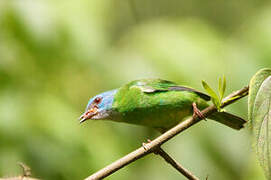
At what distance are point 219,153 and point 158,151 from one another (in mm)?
1174

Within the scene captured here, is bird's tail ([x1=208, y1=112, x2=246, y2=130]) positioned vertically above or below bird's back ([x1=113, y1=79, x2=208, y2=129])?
below

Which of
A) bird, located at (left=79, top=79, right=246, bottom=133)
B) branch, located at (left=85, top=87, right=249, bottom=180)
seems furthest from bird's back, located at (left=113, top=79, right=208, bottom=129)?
branch, located at (left=85, top=87, right=249, bottom=180)

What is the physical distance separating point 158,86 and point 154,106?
263 mm

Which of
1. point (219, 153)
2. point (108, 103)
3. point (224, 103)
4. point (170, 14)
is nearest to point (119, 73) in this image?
point (108, 103)

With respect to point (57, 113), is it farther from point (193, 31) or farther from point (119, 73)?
point (193, 31)

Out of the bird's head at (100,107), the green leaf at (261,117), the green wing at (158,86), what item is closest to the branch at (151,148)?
the green leaf at (261,117)

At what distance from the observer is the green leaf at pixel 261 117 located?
1.71 metres

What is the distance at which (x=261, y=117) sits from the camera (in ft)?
5.74

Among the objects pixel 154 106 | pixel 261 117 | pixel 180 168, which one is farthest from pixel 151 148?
pixel 154 106

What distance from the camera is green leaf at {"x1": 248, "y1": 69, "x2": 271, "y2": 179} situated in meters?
1.71

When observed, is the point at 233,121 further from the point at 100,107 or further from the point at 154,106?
the point at 100,107

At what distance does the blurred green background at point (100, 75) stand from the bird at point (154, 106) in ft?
0.39

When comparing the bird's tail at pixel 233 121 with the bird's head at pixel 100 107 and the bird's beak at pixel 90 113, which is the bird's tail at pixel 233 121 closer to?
the bird's head at pixel 100 107

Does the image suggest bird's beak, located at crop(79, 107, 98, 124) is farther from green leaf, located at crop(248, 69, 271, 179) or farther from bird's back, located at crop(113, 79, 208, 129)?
green leaf, located at crop(248, 69, 271, 179)
